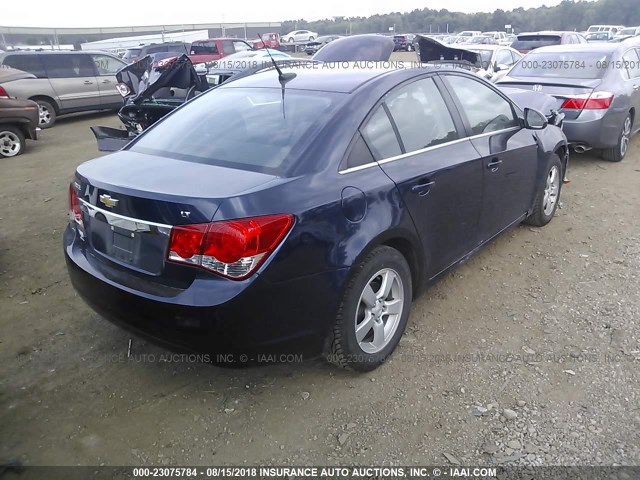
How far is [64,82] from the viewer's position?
1139cm

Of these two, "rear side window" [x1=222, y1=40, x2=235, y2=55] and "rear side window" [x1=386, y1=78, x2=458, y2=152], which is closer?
"rear side window" [x1=386, y1=78, x2=458, y2=152]

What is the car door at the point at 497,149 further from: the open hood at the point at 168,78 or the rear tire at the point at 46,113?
the rear tire at the point at 46,113

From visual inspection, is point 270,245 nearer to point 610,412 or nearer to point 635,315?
point 610,412

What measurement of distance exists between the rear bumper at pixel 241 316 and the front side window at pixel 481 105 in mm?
1771

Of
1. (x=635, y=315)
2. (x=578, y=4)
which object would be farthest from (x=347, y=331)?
(x=578, y=4)

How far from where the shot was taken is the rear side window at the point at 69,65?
11312 mm

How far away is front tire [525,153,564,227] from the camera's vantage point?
15.1 ft

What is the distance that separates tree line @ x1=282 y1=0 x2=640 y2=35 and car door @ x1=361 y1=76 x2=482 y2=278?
68595 mm

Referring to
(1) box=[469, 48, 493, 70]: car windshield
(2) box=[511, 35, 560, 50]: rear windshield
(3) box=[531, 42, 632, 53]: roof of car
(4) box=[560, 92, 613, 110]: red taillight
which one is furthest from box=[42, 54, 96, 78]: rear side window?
(2) box=[511, 35, 560, 50]: rear windshield

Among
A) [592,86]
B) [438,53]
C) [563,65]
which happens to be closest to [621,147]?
[592,86]

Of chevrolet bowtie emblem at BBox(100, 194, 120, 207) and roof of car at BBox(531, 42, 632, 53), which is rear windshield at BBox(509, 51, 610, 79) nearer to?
roof of car at BBox(531, 42, 632, 53)

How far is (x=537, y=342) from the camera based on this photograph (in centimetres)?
318

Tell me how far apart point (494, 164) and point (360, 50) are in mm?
4493

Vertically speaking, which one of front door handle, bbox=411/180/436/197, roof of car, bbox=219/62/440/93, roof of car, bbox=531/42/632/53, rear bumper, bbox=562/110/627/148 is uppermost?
roof of car, bbox=219/62/440/93
